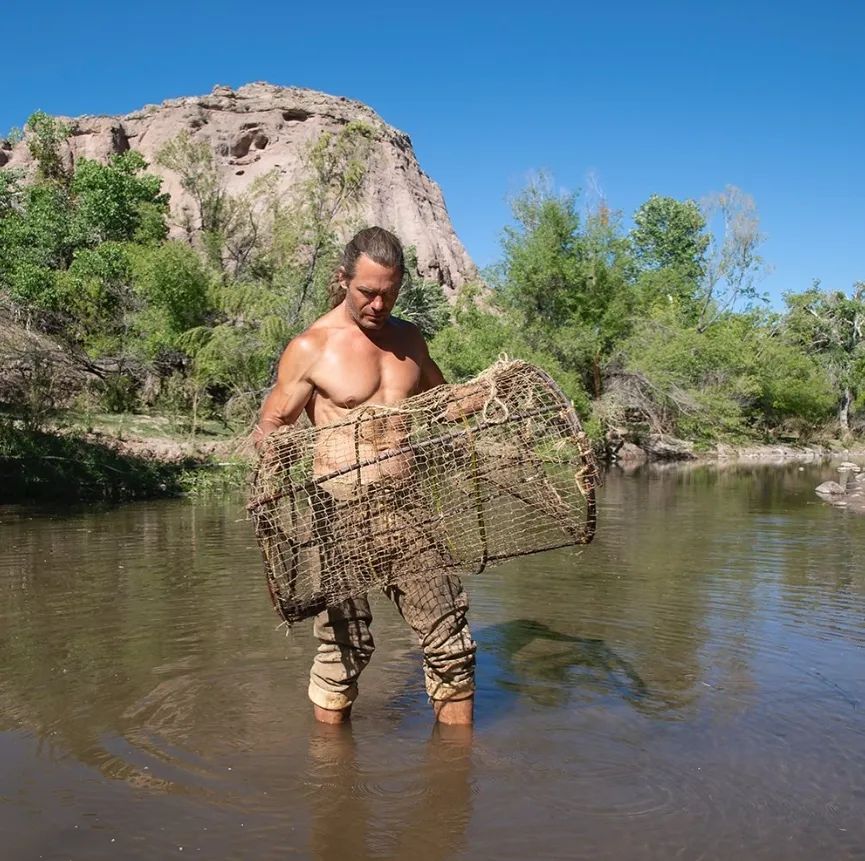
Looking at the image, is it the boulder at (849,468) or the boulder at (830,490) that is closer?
the boulder at (830,490)

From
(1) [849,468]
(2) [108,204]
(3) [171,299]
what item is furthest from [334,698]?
(2) [108,204]

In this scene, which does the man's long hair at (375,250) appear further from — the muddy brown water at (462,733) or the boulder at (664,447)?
the boulder at (664,447)

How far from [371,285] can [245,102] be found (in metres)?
63.7

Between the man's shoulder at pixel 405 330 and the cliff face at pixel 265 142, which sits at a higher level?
the cliff face at pixel 265 142

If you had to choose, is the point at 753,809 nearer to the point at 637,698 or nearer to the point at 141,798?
the point at 637,698

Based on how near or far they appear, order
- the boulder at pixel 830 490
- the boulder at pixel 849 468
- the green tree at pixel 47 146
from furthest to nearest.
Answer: the green tree at pixel 47 146, the boulder at pixel 849 468, the boulder at pixel 830 490

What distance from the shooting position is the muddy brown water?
2.71 meters

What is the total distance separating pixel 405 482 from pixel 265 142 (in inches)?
2417

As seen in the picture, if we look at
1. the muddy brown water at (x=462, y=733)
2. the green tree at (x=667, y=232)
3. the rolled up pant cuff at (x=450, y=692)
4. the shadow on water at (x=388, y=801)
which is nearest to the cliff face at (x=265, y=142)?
the green tree at (x=667, y=232)

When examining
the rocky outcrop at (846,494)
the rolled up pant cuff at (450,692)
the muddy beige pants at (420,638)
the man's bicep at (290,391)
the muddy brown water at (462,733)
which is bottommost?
the rocky outcrop at (846,494)

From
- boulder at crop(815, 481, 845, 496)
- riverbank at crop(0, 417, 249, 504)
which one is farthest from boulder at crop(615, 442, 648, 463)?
riverbank at crop(0, 417, 249, 504)

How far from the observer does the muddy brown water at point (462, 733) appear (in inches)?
106

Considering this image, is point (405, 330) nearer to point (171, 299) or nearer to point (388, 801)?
point (388, 801)

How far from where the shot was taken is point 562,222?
1045 inches
